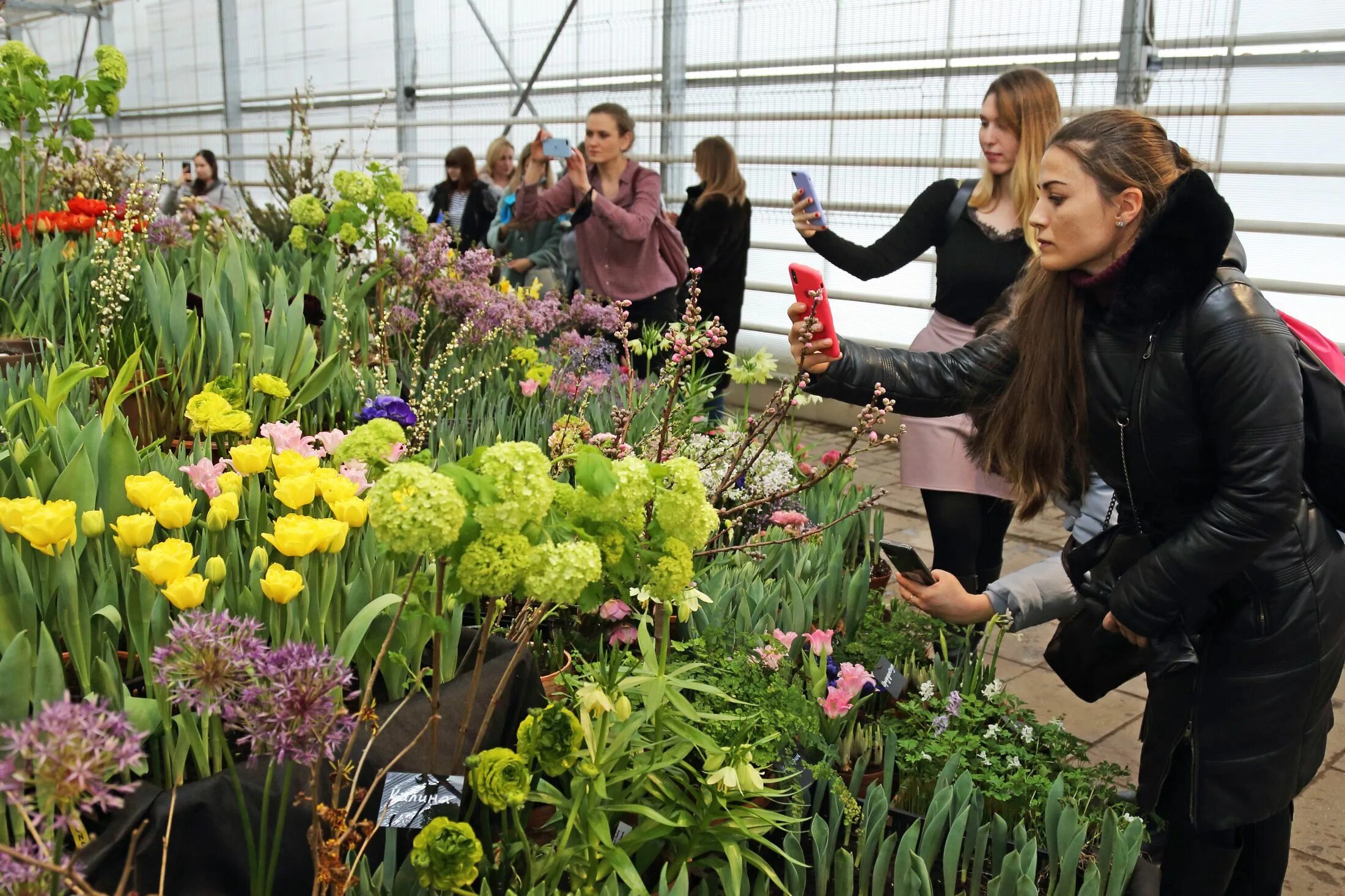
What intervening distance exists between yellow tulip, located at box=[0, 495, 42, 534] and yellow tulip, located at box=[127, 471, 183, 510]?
93 mm

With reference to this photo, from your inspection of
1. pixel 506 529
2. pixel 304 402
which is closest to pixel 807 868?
pixel 506 529

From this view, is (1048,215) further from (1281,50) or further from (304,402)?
(1281,50)

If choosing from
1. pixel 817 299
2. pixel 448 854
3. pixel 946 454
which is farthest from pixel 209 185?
pixel 448 854

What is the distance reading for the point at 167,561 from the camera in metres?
1.08

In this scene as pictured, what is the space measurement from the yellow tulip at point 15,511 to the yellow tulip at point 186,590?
178mm

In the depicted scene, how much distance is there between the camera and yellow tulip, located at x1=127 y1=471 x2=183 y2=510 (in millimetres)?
1212

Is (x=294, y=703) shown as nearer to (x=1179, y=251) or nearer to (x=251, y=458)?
(x=251, y=458)

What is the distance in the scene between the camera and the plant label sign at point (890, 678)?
186cm

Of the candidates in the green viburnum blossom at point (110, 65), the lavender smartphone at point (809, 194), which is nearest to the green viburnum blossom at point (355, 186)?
the green viburnum blossom at point (110, 65)

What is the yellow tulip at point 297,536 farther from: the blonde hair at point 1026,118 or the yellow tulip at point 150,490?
the blonde hair at point 1026,118

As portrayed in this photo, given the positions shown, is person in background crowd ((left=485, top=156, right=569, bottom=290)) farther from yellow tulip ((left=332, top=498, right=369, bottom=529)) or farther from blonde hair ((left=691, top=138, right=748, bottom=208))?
yellow tulip ((left=332, top=498, right=369, bottom=529))

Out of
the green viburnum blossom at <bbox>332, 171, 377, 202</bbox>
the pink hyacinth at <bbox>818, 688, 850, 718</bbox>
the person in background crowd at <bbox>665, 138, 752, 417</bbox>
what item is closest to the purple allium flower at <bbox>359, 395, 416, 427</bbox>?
the pink hyacinth at <bbox>818, 688, 850, 718</bbox>

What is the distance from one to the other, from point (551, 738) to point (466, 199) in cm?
644

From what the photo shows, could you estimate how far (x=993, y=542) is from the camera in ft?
10.4
